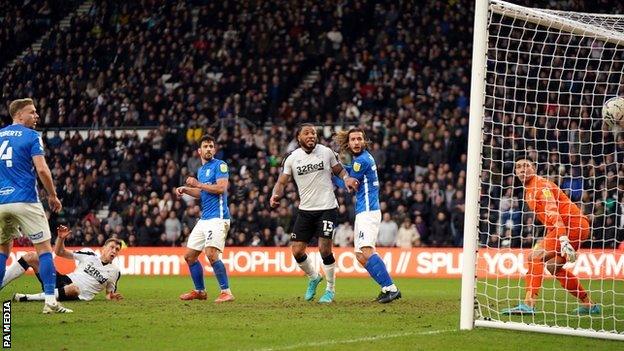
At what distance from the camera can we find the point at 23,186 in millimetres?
11664

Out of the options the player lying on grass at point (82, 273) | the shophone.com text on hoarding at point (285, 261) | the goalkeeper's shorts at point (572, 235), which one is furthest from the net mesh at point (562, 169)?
the player lying on grass at point (82, 273)

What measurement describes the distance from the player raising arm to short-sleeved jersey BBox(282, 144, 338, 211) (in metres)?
3.73

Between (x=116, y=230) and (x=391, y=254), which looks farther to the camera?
(x=116, y=230)

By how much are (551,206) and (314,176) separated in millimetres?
3270

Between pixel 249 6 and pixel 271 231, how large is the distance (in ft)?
34.4

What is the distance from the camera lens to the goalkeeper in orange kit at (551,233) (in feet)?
41.2

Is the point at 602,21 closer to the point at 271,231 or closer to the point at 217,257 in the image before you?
the point at 217,257

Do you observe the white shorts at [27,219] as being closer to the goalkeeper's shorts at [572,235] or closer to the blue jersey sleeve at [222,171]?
the blue jersey sleeve at [222,171]

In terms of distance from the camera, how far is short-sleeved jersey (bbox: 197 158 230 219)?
14883 mm

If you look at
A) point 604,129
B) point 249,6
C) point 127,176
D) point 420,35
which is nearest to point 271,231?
point 127,176

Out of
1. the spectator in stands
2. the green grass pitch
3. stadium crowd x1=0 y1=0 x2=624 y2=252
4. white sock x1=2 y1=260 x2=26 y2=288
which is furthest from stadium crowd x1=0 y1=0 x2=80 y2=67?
white sock x1=2 y1=260 x2=26 y2=288

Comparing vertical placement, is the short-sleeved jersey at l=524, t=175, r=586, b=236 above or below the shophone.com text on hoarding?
above

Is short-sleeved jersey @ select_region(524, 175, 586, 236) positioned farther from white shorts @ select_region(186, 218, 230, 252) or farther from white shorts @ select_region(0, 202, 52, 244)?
white shorts @ select_region(0, 202, 52, 244)

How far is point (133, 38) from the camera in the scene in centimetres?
3412
